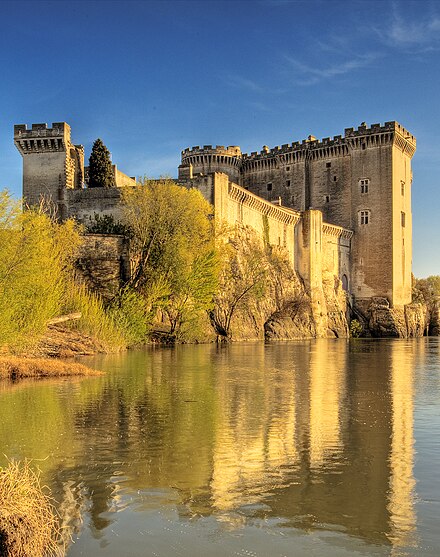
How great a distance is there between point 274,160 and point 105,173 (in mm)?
23238

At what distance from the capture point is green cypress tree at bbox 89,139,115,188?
40406 millimetres

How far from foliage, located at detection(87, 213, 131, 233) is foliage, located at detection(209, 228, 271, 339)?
5.40 metres

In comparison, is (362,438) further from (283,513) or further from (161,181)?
(161,181)

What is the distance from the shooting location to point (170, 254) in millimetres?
30906

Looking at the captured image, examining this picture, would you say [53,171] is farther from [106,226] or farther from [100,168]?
[106,226]

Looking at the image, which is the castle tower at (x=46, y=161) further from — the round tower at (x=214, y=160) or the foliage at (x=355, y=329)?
the foliage at (x=355, y=329)

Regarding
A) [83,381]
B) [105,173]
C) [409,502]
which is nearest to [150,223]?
[105,173]

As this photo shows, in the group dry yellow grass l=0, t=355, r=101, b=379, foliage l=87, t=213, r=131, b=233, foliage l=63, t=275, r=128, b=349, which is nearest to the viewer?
dry yellow grass l=0, t=355, r=101, b=379

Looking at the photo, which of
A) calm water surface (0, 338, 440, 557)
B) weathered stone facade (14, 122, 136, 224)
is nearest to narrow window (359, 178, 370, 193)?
weathered stone facade (14, 122, 136, 224)

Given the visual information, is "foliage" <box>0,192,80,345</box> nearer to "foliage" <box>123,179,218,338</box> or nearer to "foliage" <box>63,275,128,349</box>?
"foliage" <box>63,275,128,349</box>

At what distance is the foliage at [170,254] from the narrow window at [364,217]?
2732cm

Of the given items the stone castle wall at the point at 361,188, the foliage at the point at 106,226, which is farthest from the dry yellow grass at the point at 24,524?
the stone castle wall at the point at 361,188

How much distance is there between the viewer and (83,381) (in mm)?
14852

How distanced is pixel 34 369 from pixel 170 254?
15.9 metres
